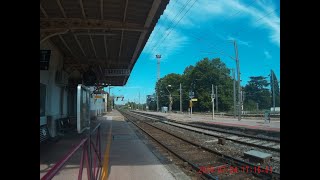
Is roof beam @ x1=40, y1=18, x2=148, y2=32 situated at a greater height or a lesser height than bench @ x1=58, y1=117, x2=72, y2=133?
greater

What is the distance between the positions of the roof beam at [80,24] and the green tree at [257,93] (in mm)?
57762

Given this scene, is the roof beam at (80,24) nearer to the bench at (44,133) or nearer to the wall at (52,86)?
the wall at (52,86)

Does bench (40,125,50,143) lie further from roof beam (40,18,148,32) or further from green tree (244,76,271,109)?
green tree (244,76,271,109)

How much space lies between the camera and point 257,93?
246 ft

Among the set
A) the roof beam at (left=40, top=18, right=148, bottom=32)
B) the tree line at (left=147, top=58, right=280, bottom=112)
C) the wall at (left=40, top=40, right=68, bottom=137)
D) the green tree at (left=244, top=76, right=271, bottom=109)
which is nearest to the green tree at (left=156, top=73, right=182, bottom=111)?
Answer: the tree line at (left=147, top=58, right=280, bottom=112)

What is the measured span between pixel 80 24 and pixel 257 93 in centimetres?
6705

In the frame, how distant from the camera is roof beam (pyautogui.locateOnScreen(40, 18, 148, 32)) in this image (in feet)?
39.7

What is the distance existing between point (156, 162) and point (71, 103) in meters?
14.5

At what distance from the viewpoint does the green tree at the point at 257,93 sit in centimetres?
6950

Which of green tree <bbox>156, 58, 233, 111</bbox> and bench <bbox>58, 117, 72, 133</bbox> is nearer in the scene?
bench <bbox>58, 117, 72, 133</bbox>

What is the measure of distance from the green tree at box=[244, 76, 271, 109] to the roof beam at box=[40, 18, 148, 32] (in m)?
57.8
